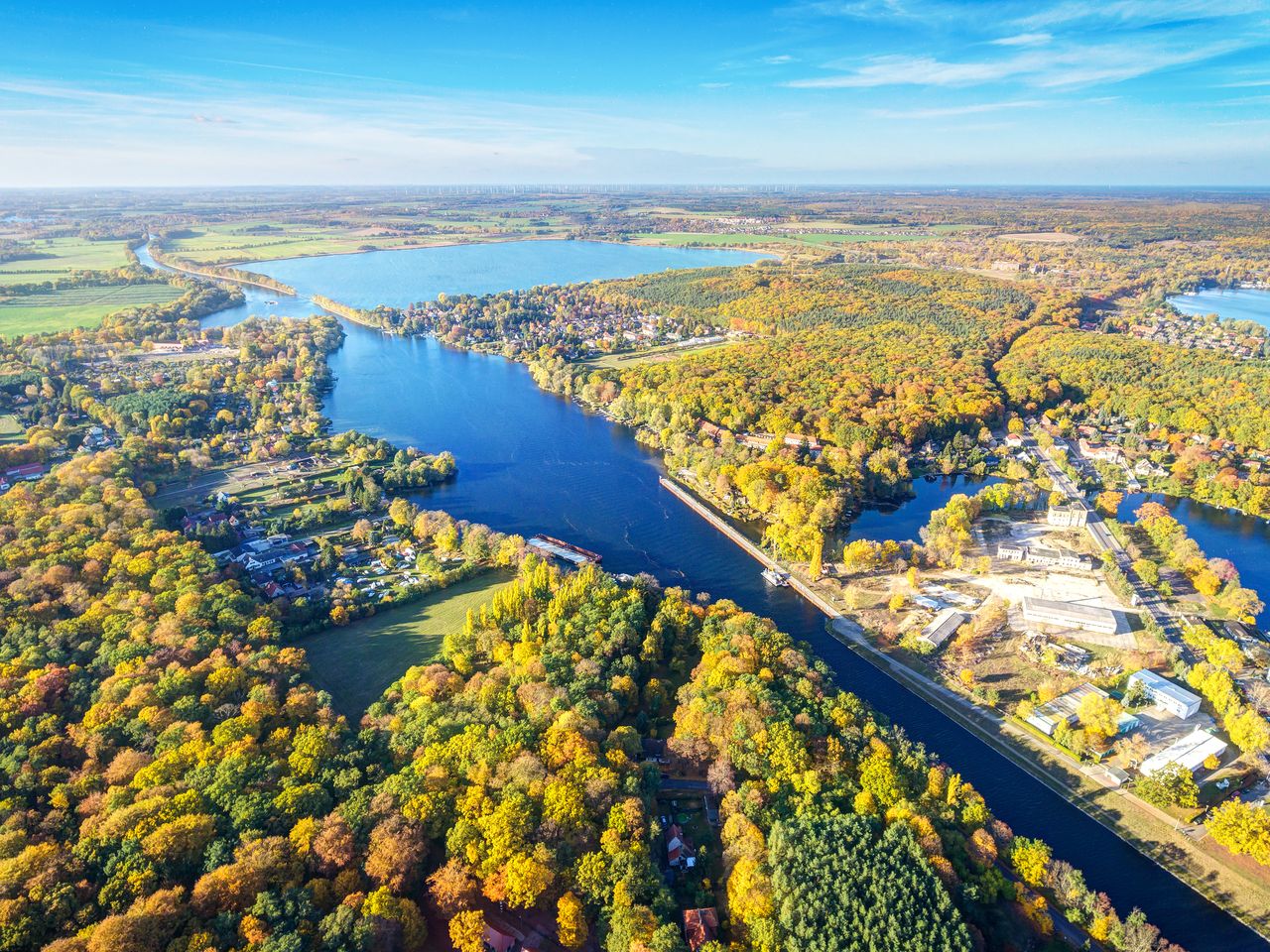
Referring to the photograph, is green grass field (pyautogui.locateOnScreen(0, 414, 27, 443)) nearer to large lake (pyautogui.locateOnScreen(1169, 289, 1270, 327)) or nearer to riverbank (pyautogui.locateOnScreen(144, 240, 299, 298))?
riverbank (pyautogui.locateOnScreen(144, 240, 299, 298))

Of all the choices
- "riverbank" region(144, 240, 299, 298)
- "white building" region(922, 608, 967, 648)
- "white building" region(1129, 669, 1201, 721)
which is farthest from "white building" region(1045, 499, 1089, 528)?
"riverbank" region(144, 240, 299, 298)

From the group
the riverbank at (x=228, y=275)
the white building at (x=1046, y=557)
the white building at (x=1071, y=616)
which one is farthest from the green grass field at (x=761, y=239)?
the white building at (x=1071, y=616)

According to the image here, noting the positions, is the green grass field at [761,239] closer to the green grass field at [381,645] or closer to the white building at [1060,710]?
the green grass field at [381,645]

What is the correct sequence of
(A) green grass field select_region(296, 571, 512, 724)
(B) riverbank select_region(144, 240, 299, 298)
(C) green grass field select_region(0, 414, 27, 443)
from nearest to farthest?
(A) green grass field select_region(296, 571, 512, 724) < (C) green grass field select_region(0, 414, 27, 443) < (B) riverbank select_region(144, 240, 299, 298)

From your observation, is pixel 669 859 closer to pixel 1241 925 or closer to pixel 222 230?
pixel 1241 925

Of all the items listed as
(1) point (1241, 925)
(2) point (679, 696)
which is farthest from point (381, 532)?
(1) point (1241, 925)
